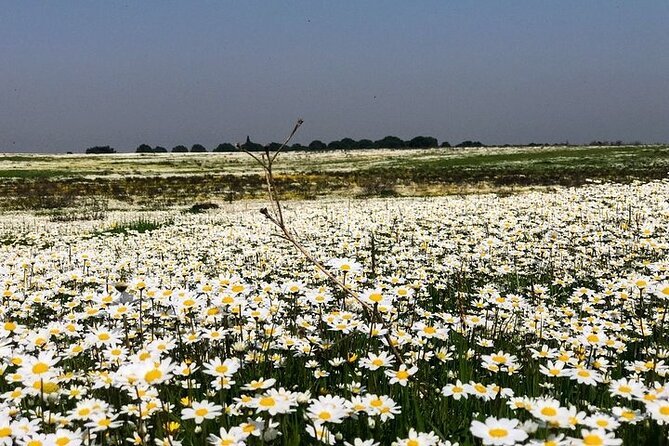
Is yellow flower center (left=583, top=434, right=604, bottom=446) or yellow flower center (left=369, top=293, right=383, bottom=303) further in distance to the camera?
yellow flower center (left=369, top=293, right=383, bottom=303)

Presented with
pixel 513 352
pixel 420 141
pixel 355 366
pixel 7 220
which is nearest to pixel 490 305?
pixel 513 352

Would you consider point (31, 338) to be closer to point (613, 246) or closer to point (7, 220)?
point (613, 246)

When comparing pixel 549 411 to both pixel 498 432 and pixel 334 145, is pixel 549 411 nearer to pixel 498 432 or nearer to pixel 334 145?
pixel 498 432

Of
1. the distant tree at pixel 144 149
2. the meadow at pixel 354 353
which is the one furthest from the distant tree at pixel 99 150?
the meadow at pixel 354 353

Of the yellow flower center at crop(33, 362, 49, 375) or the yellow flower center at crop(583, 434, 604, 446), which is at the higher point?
the yellow flower center at crop(583, 434, 604, 446)

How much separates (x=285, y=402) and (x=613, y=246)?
8380mm

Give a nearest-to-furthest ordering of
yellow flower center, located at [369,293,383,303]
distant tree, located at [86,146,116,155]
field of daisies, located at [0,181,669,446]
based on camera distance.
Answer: field of daisies, located at [0,181,669,446] < yellow flower center, located at [369,293,383,303] < distant tree, located at [86,146,116,155]

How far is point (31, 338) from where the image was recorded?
3.09 meters

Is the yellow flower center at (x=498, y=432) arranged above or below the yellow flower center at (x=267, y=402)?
above

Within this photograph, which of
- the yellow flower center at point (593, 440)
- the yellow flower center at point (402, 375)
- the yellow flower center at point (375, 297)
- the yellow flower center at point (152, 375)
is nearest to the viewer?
the yellow flower center at point (593, 440)

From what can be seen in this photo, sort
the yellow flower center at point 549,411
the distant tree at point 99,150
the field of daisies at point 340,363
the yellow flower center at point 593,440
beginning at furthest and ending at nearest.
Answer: the distant tree at point 99,150
the field of daisies at point 340,363
the yellow flower center at point 549,411
the yellow flower center at point 593,440

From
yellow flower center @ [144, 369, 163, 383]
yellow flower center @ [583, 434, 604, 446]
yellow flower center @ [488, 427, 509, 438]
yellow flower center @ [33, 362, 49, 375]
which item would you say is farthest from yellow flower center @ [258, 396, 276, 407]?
yellow flower center @ [583, 434, 604, 446]

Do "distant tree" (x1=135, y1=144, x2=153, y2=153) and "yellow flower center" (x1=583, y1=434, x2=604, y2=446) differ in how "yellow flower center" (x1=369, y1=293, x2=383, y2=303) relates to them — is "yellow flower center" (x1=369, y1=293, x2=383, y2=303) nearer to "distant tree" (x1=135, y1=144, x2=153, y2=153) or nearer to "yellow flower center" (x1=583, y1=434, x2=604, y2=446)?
"yellow flower center" (x1=583, y1=434, x2=604, y2=446)

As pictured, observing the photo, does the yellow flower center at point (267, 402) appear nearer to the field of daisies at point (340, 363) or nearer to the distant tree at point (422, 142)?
the field of daisies at point (340, 363)
